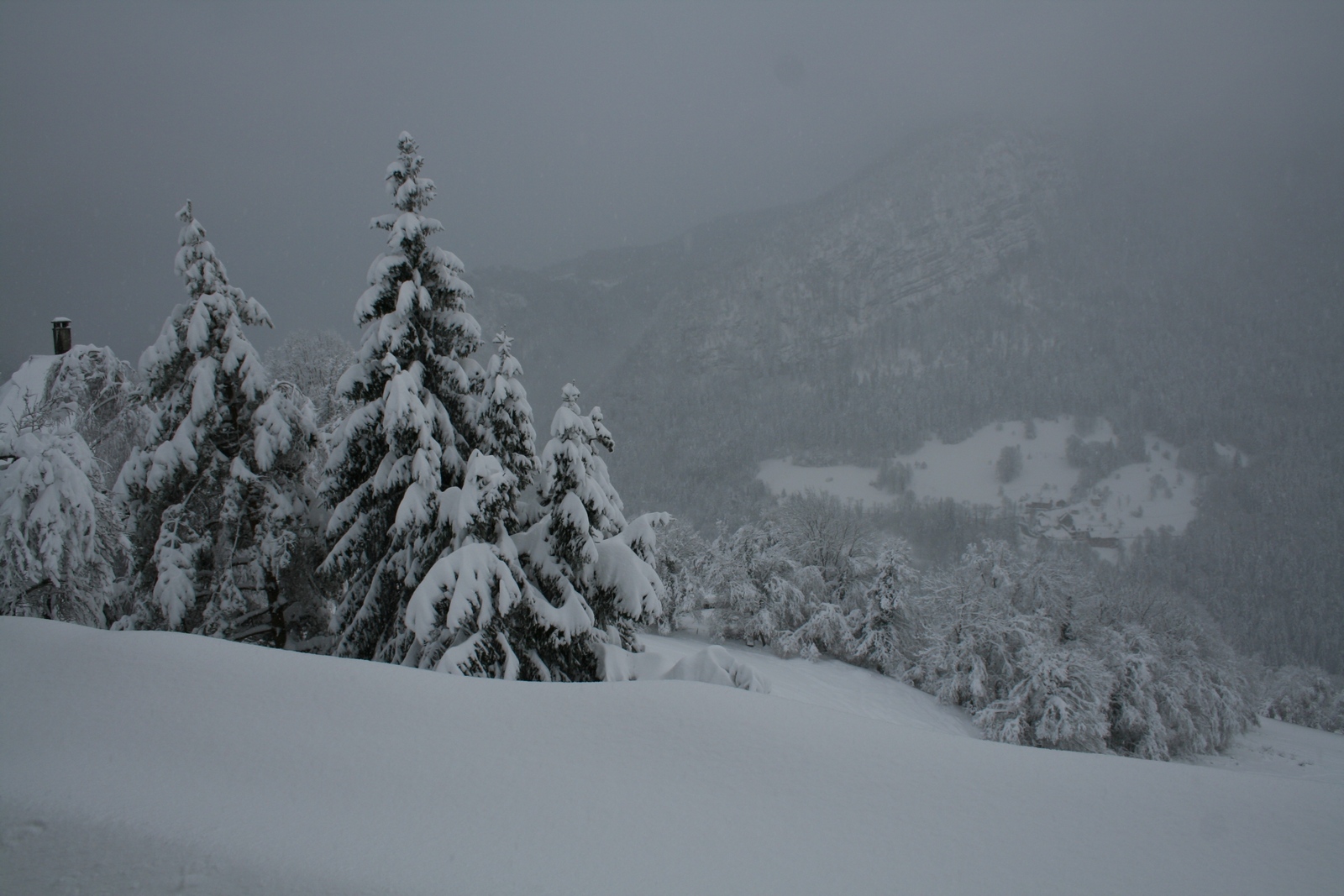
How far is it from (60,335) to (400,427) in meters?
15.0

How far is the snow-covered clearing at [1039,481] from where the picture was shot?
142250 mm

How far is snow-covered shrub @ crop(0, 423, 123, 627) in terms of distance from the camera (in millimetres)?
8055

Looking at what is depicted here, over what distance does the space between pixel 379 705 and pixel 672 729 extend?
2.25 metres

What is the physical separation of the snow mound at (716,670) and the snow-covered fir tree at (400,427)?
12.2ft

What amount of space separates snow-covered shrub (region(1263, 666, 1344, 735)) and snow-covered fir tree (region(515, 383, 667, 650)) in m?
69.2

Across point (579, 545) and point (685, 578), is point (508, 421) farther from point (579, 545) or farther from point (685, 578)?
point (685, 578)

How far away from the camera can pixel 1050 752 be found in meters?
4.25

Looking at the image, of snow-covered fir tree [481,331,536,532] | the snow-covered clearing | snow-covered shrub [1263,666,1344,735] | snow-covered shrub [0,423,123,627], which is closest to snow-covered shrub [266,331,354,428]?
snow-covered shrub [0,423,123,627]

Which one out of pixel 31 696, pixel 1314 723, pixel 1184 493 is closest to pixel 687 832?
pixel 31 696

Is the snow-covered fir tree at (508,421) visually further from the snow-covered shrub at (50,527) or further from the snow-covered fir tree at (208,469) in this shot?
the snow-covered shrub at (50,527)

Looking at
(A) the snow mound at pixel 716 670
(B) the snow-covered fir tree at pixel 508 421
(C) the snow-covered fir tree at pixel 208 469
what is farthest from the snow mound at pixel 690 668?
(C) the snow-covered fir tree at pixel 208 469

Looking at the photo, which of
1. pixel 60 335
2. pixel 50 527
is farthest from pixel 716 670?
pixel 60 335

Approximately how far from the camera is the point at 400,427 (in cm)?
808

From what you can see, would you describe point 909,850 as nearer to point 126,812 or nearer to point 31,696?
point 126,812
